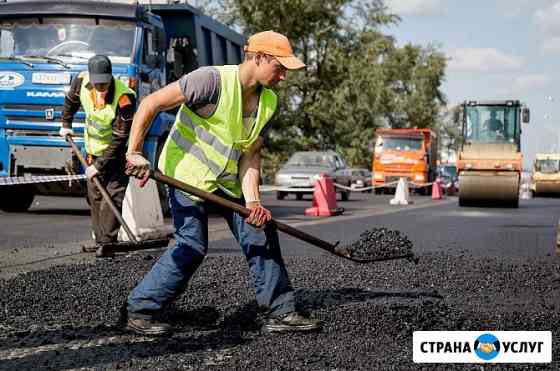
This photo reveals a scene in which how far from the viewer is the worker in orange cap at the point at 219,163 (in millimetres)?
4848

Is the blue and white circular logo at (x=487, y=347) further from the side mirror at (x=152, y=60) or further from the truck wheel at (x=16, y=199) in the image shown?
the truck wheel at (x=16, y=199)

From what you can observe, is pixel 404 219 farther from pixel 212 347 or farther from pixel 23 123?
pixel 212 347

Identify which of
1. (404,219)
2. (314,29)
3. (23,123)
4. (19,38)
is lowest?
(404,219)

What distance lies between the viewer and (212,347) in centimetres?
465

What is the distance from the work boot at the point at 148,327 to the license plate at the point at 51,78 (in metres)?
8.61

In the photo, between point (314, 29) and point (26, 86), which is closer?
point (26, 86)

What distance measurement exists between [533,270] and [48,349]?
495 centimetres

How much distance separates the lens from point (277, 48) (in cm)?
480

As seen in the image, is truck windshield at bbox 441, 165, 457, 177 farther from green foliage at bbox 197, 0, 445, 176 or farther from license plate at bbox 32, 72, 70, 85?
license plate at bbox 32, 72, 70, 85

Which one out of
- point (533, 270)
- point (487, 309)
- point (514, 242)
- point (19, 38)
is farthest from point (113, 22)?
point (487, 309)

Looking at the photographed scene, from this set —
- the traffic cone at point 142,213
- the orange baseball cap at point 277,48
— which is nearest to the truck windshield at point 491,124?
the traffic cone at point 142,213

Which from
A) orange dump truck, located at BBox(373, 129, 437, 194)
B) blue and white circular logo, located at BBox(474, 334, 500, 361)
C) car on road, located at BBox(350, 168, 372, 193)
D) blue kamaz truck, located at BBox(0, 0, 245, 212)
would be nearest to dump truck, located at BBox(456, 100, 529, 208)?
blue kamaz truck, located at BBox(0, 0, 245, 212)

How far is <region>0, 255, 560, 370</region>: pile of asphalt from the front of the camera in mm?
4426

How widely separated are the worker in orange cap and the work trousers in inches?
133
